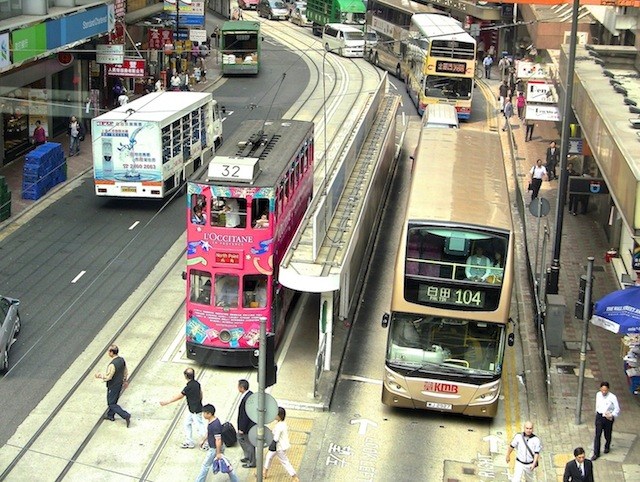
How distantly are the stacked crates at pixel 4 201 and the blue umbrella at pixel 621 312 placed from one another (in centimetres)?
1811

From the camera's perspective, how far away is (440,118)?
39.5 meters

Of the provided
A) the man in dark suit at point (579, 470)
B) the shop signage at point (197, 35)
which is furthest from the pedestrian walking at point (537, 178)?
the shop signage at point (197, 35)

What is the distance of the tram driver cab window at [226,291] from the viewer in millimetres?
23688

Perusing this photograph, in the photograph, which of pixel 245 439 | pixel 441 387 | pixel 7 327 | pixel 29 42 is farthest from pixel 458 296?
pixel 29 42

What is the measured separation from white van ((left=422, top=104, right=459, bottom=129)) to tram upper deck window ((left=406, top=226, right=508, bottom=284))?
16.3 metres

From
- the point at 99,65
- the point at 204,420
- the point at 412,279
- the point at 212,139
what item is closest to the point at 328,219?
the point at 412,279

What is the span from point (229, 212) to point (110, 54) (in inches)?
986

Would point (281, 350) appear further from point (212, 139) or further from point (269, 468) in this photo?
point (212, 139)

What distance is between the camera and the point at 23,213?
114ft

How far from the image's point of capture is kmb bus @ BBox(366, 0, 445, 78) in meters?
63.2

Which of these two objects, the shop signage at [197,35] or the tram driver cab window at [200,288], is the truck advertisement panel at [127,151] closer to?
the tram driver cab window at [200,288]

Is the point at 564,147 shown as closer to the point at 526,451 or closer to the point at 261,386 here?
the point at 526,451

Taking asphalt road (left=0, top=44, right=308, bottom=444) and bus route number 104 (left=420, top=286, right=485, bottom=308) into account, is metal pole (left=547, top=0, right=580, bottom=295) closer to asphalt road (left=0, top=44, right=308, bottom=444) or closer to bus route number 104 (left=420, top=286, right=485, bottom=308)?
bus route number 104 (left=420, top=286, right=485, bottom=308)

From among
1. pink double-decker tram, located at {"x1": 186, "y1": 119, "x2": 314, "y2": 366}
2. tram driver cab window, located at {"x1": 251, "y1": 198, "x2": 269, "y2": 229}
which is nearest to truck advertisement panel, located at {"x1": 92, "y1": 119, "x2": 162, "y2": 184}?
pink double-decker tram, located at {"x1": 186, "y1": 119, "x2": 314, "y2": 366}
